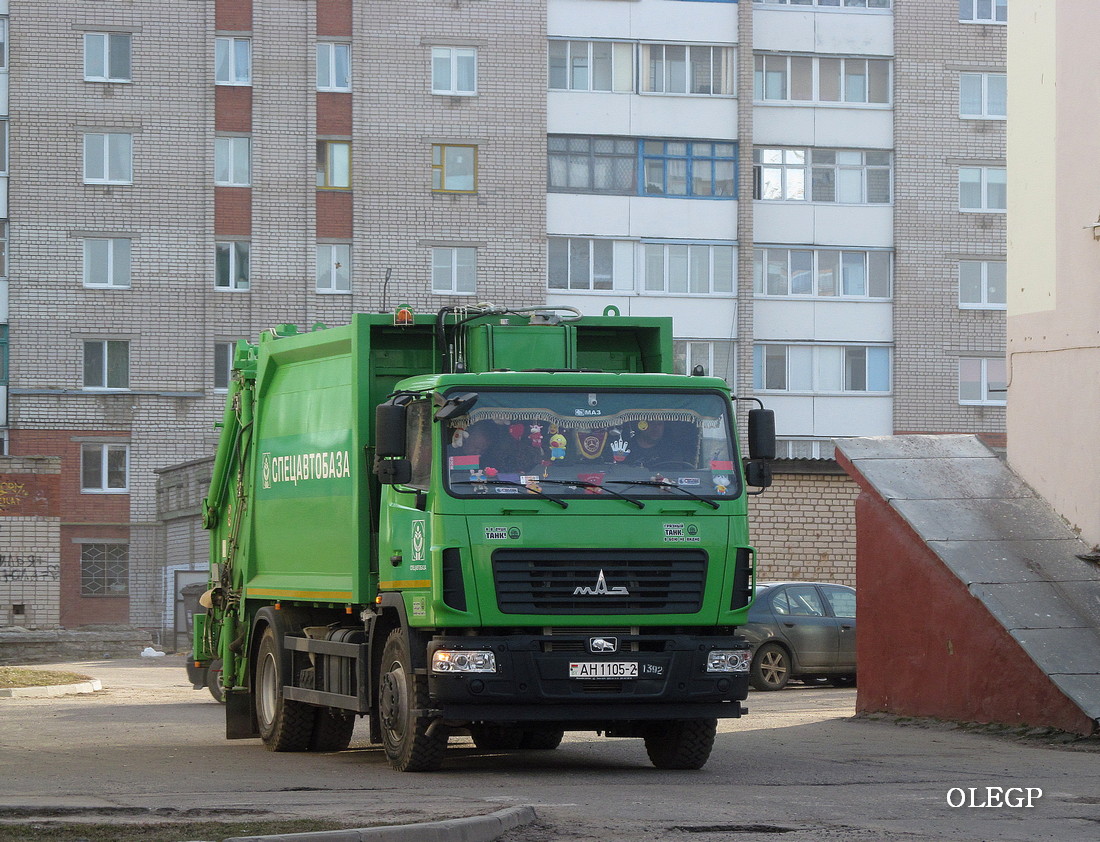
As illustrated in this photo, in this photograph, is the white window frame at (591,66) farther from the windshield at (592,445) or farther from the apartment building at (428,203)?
the windshield at (592,445)

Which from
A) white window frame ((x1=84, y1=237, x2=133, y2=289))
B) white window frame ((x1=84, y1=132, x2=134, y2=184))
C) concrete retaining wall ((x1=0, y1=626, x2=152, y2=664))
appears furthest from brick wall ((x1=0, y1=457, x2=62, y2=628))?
white window frame ((x1=84, y1=132, x2=134, y2=184))

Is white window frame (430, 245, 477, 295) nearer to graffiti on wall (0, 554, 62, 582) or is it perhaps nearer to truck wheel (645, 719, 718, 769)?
graffiti on wall (0, 554, 62, 582)

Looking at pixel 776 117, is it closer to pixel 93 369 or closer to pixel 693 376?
pixel 93 369

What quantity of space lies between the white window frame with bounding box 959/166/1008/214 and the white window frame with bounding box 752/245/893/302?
378 centimetres

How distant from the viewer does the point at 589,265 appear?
46.5 m

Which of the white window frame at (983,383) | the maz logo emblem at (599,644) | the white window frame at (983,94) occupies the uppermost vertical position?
the white window frame at (983,94)

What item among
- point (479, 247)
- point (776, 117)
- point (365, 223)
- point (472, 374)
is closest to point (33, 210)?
point (365, 223)

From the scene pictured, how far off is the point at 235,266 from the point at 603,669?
Answer: 36.2 metres

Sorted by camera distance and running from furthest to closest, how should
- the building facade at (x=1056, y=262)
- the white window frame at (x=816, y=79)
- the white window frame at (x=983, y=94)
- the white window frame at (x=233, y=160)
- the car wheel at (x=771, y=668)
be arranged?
1. the white window frame at (x=983, y=94)
2. the white window frame at (x=816, y=79)
3. the white window frame at (x=233, y=160)
4. the car wheel at (x=771, y=668)
5. the building facade at (x=1056, y=262)

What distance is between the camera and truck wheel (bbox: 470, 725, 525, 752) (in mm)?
14257

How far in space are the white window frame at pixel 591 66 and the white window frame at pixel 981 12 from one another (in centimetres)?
997

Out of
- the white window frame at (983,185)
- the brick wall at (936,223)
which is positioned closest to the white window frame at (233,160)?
the brick wall at (936,223)

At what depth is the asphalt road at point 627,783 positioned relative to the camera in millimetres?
9195

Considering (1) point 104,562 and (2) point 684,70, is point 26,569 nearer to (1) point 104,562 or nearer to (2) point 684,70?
(1) point 104,562
